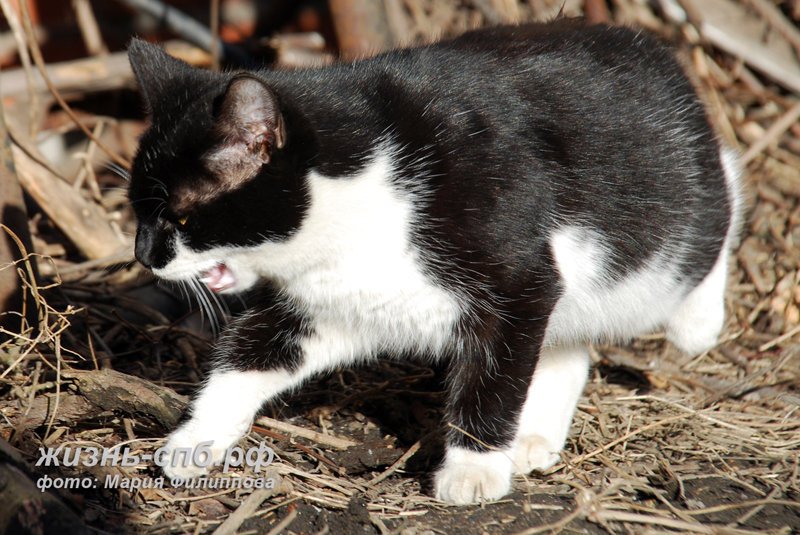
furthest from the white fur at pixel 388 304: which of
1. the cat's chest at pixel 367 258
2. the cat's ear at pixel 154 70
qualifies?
the cat's ear at pixel 154 70

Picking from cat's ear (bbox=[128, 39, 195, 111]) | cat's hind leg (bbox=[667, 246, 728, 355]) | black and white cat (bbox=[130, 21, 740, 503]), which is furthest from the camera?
cat's hind leg (bbox=[667, 246, 728, 355])

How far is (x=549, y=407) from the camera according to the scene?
79.5 inches

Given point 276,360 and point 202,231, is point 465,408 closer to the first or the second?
point 276,360

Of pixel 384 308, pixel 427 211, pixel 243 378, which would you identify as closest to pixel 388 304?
pixel 384 308

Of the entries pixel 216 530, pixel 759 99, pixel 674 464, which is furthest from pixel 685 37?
pixel 216 530

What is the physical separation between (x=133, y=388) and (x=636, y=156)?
1.39 metres

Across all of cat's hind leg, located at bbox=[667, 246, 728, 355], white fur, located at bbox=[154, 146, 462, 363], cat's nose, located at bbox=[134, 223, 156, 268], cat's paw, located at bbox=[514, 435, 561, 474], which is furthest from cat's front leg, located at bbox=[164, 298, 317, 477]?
cat's hind leg, located at bbox=[667, 246, 728, 355]

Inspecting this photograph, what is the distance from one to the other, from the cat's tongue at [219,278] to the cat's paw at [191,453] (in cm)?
36

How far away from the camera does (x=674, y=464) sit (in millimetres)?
1896

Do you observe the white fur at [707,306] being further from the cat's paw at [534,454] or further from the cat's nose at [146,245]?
the cat's nose at [146,245]

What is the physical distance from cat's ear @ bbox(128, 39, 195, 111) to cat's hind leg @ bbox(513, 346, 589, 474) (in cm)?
112

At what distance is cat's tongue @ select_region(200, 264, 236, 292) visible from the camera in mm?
1673

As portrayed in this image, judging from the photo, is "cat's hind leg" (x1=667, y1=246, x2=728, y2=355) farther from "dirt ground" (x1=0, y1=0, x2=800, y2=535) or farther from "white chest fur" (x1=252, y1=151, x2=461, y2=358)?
"white chest fur" (x1=252, y1=151, x2=461, y2=358)

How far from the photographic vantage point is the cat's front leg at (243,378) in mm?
1750
